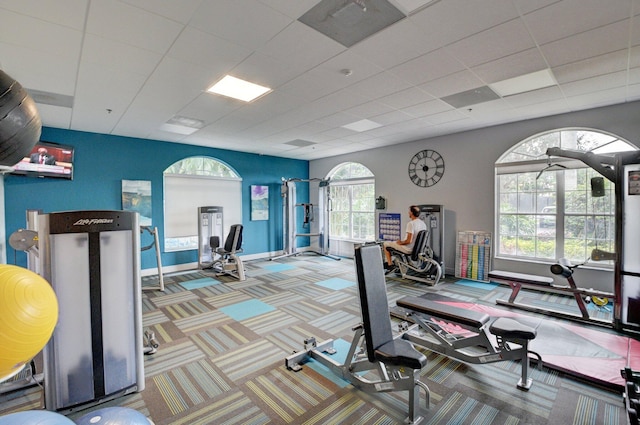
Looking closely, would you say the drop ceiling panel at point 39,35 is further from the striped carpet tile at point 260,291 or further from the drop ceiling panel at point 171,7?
the striped carpet tile at point 260,291

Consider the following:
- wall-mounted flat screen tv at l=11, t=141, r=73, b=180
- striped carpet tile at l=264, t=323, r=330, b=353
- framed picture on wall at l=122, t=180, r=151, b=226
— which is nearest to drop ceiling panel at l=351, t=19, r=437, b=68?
striped carpet tile at l=264, t=323, r=330, b=353

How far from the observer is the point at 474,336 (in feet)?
8.52

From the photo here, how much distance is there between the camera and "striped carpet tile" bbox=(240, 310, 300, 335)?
139 inches

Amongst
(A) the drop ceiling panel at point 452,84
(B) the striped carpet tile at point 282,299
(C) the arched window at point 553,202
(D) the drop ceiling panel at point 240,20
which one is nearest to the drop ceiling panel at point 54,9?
(D) the drop ceiling panel at point 240,20

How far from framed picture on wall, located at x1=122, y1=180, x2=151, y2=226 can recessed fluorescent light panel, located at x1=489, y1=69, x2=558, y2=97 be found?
6113mm

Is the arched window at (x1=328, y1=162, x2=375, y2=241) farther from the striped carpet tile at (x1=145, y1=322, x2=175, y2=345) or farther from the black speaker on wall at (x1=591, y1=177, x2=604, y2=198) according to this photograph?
the striped carpet tile at (x1=145, y1=322, x2=175, y2=345)

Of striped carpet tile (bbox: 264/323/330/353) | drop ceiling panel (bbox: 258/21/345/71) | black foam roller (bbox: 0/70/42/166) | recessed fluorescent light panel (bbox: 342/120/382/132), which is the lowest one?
striped carpet tile (bbox: 264/323/330/353)

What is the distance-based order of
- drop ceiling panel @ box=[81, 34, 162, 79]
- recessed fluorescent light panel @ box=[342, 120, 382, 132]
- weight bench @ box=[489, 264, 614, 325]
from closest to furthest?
1. drop ceiling panel @ box=[81, 34, 162, 79]
2. weight bench @ box=[489, 264, 614, 325]
3. recessed fluorescent light panel @ box=[342, 120, 382, 132]

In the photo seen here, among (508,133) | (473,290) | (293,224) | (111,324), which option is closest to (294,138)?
(293,224)

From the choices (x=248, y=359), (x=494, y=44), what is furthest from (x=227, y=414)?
(x=494, y=44)

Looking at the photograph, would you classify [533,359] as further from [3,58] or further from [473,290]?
[3,58]

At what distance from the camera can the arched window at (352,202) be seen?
7.77 metres

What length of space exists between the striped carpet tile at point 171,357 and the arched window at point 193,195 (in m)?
3.82

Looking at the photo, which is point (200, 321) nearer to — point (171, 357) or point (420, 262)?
point (171, 357)
